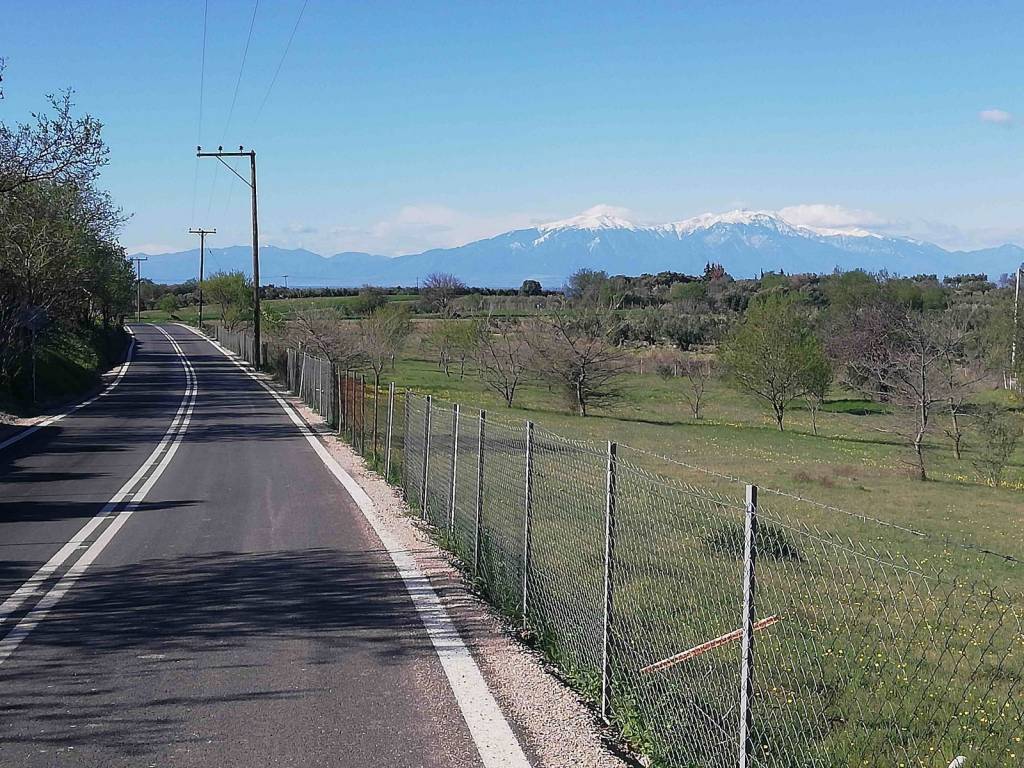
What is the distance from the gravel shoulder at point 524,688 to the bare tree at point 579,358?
45.2 metres

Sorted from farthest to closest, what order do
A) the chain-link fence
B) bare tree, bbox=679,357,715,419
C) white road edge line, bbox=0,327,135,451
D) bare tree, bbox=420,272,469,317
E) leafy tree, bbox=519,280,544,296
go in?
leafy tree, bbox=519,280,544,296 < bare tree, bbox=420,272,469,317 < bare tree, bbox=679,357,715,419 < white road edge line, bbox=0,327,135,451 < the chain-link fence

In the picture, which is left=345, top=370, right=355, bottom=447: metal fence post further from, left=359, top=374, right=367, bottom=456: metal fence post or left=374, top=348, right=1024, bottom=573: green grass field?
left=374, top=348, right=1024, bottom=573: green grass field

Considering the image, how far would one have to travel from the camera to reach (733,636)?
564 cm

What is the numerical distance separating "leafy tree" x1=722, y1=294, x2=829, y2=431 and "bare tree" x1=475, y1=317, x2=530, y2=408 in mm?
13055

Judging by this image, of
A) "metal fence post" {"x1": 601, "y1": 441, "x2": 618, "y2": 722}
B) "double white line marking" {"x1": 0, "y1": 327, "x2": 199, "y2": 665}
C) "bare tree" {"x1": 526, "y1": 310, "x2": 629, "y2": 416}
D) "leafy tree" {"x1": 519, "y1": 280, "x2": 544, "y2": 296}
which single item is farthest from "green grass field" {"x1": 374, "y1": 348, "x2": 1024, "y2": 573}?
"leafy tree" {"x1": 519, "y1": 280, "x2": 544, "y2": 296}

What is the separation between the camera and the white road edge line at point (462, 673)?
5.25m

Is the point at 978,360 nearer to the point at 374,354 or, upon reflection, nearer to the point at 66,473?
the point at 374,354

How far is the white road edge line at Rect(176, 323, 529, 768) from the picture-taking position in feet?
17.2

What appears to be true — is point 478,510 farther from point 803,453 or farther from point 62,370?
point 62,370

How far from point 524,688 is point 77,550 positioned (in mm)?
6147

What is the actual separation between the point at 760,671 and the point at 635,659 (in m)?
2.23

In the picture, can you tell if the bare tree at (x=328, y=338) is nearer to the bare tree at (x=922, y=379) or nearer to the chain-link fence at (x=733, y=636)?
the bare tree at (x=922, y=379)

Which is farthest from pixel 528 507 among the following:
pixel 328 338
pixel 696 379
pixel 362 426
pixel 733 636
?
pixel 696 379

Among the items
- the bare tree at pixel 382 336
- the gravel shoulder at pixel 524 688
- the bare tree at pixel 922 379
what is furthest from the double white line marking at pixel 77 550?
Answer: the bare tree at pixel 382 336
